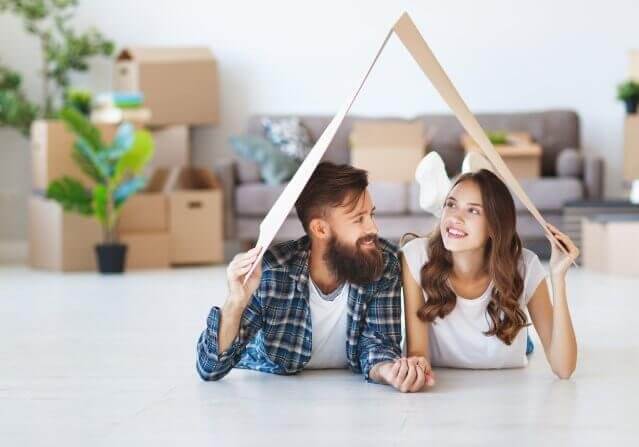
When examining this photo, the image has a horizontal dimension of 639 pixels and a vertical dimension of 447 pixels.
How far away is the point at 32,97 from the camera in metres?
8.24

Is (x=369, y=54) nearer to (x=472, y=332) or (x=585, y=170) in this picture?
(x=585, y=170)

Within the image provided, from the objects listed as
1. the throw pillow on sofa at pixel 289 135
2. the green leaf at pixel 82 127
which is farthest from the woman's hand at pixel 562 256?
the throw pillow on sofa at pixel 289 135

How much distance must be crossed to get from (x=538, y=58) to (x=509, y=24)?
293 mm

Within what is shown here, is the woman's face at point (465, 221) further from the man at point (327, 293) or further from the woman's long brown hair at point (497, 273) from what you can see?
the man at point (327, 293)

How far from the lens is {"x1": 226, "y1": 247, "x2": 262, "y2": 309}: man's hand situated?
2855 millimetres

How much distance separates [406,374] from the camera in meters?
2.93

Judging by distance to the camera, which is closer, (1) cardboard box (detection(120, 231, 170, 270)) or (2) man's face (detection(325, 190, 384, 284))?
(2) man's face (detection(325, 190, 384, 284))

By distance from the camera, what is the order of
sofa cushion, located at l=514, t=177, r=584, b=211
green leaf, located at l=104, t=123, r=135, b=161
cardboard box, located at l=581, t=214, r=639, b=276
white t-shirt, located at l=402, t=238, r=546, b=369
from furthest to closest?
sofa cushion, located at l=514, t=177, r=584, b=211
green leaf, located at l=104, t=123, r=135, b=161
cardboard box, located at l=581, t=214, r=639, b=276
white t-shirt, located at l=402, t=238, r=546, b=369

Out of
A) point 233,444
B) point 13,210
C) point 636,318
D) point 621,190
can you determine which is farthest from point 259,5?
point 233,444

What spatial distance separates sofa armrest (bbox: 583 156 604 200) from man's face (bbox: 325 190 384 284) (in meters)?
4.66

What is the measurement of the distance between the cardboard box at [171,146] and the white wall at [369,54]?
1.16ft

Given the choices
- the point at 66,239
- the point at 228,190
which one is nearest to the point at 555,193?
the point at 228,190

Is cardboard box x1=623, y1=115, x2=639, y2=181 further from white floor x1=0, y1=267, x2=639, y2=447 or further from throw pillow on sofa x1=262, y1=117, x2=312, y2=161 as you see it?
white floor x1=0, y1=267, x2=639, y2=447

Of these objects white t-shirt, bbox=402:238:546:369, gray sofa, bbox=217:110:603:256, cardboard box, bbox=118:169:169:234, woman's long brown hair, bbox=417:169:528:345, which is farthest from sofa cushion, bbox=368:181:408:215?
woman's long brown hair, bbox=417:169:528:345
